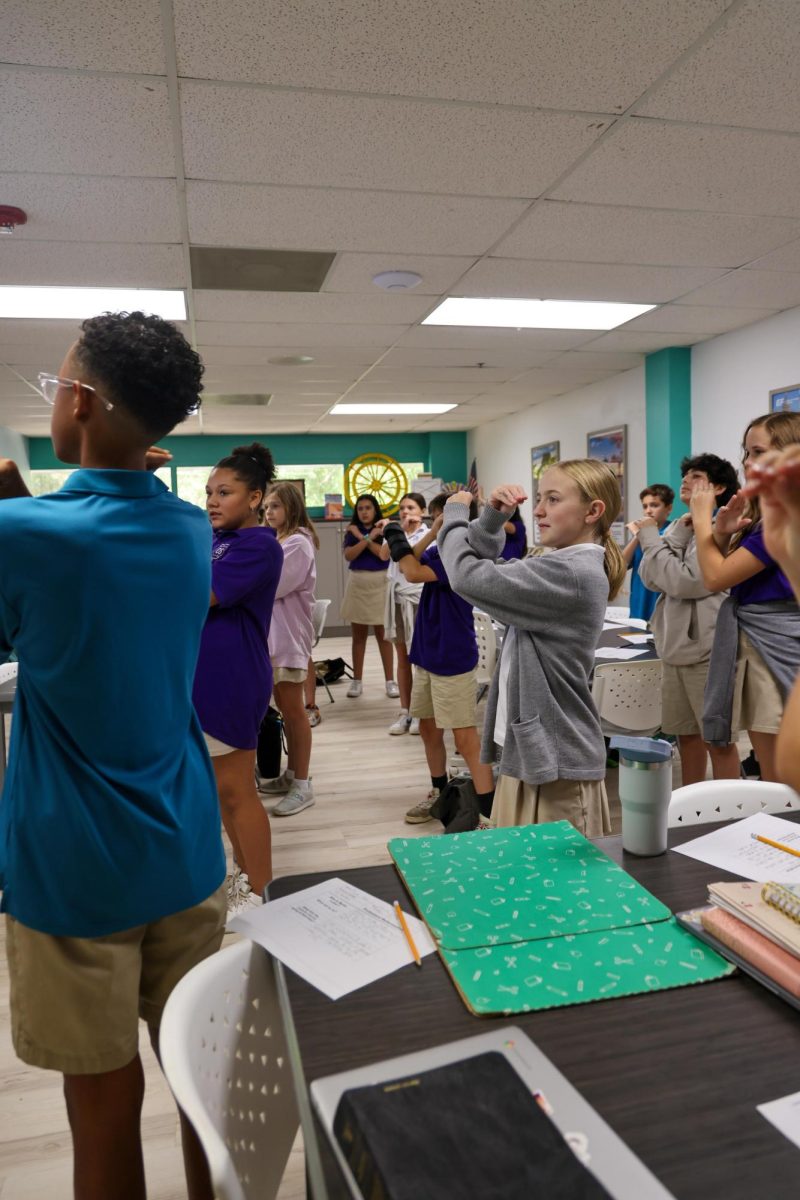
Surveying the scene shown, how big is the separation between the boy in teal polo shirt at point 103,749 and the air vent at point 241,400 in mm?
6858

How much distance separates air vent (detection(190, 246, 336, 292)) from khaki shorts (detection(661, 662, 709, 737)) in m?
2.45

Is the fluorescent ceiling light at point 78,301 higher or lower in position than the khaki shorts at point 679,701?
higher

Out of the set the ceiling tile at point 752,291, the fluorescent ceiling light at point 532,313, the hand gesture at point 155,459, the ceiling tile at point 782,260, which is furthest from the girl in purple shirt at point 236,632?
the ceiling tile at point 752,291

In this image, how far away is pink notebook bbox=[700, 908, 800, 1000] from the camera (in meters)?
0.86

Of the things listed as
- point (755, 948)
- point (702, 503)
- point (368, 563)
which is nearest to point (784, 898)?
point (755, 948)

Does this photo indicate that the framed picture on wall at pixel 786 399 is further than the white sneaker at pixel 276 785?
Yes

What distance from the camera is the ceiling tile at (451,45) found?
199 centimetres

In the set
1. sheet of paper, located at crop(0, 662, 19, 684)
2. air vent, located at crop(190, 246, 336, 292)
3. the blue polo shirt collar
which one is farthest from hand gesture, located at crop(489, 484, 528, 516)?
air vent, located at crop(190, 246, 336, 292)

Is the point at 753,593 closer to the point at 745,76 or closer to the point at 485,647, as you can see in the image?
the point at 745,76

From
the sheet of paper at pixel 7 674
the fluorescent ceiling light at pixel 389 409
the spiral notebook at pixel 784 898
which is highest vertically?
the fluorescent ceiling light at pixel 389 409

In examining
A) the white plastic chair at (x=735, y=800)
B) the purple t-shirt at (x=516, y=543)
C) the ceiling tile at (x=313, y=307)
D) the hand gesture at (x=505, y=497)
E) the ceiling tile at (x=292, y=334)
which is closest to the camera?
the white plastic chair at (x=735, y=800)

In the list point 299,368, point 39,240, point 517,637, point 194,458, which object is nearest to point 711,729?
point 517,637

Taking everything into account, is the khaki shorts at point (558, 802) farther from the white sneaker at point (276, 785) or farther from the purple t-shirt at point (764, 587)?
the white sneaker at point (276, 785)

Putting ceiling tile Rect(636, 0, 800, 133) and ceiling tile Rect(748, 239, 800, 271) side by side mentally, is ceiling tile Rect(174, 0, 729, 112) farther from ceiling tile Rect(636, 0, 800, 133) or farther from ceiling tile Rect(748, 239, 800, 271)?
ceiling tile Rect(748, 239, 800, 271)
